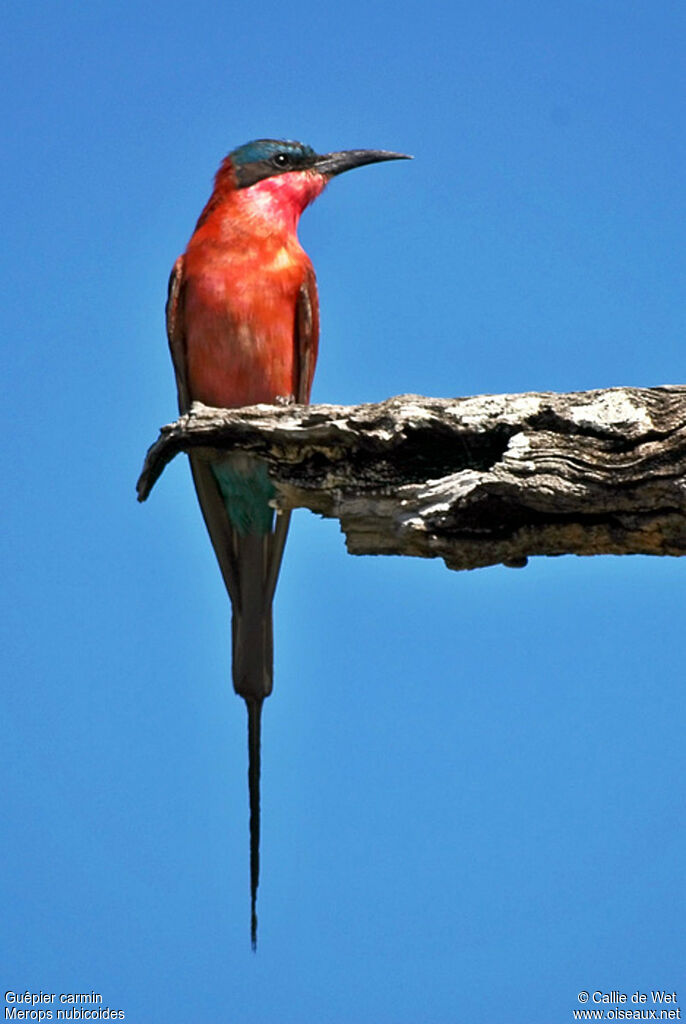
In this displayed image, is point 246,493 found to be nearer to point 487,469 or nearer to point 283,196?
point 283,196

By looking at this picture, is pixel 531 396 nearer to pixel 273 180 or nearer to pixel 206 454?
pixel 206 454

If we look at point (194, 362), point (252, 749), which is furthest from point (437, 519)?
point (194, 362)

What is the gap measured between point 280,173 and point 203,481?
179 centimetres

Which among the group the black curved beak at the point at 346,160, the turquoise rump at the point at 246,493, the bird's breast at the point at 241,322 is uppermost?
the black curved beak at the point at 346,160

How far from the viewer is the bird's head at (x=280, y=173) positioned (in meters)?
6.39

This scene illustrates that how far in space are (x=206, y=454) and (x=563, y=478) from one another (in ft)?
4.58

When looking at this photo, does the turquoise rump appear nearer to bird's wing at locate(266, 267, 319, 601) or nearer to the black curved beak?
bird's wing at locate(266, 267, 319, 601)

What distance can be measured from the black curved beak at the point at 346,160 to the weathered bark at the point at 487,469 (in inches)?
112

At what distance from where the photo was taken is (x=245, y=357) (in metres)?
5.94

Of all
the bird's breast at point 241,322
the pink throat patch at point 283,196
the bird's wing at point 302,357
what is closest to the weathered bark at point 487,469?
the bird's breast at point 241,322

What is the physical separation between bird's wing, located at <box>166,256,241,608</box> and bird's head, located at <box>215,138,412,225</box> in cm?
56

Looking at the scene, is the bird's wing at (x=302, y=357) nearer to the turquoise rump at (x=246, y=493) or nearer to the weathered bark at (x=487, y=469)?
the turquoise rump at (x=246, y=493)

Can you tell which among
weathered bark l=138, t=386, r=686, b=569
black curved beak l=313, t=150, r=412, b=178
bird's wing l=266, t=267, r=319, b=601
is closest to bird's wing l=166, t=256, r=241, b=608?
bird's wing l=266, t=267, r=319, b=601

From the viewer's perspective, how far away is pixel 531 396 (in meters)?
4.22
